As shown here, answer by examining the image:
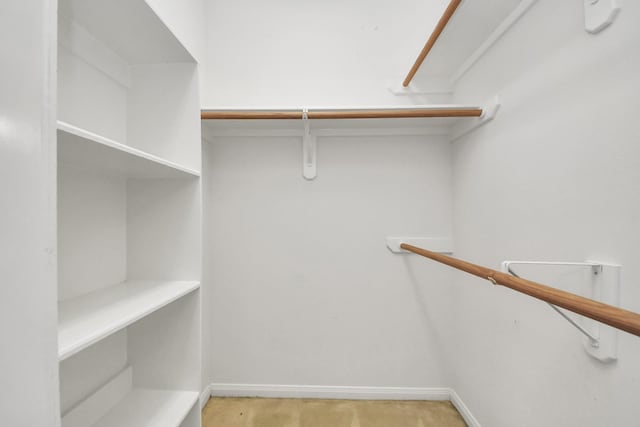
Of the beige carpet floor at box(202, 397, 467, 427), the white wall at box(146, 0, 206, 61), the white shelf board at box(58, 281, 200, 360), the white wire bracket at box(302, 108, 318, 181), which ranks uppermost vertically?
the white wall at box(146, 0, 206, 61)

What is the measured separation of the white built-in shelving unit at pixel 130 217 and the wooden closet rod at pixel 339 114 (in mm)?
288

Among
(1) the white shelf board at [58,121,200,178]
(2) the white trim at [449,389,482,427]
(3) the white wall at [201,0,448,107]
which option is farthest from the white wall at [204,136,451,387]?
(1) the white shelf board at [58,121,200,178]

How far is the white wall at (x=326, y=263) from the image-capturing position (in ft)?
5.35

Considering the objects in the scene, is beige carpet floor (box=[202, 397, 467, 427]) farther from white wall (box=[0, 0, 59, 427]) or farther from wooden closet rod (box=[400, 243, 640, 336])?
white wall (box=[0, 0, 59, 427])

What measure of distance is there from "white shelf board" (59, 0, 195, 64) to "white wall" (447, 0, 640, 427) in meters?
1.20

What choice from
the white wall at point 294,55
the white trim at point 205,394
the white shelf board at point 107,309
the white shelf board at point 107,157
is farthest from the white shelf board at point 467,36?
the white trim at point 205,394

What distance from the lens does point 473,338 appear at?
4.58ft

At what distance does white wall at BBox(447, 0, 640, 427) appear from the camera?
0.68 metres

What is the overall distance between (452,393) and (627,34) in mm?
1715

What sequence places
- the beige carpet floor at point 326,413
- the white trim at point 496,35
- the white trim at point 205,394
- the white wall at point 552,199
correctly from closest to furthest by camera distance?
the white wall at point 552,199
the white trim at point 496,35
the beige carpet floor at point 326,413
the white trim at point 205,394

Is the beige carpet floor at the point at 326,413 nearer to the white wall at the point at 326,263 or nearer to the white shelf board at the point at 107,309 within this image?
the white wall at the point at 326,263

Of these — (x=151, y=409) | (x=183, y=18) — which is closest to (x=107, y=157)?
(x=183, y=18)

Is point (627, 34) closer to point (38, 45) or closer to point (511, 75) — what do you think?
point (511, 75)

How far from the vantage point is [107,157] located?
732 mm
